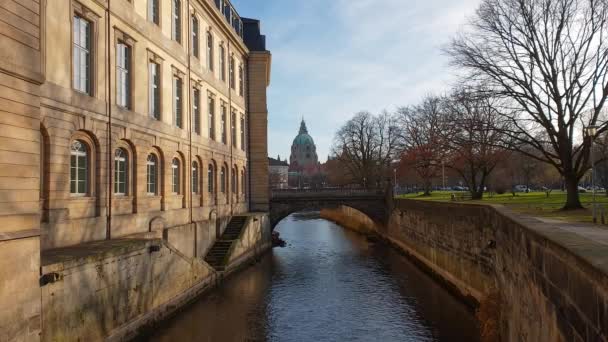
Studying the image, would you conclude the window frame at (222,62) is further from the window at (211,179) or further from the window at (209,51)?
the window at (211,179)

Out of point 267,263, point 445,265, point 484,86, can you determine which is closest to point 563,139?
point 484,86

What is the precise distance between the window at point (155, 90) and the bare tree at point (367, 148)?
127 ft

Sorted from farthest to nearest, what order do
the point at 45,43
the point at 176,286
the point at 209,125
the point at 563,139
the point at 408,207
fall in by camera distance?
the point at 408,207
the point at 209,125
the point at 563,139
the point at 176,286
the point at 45,43

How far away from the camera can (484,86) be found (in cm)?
2245

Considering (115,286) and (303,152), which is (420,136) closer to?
(115,286)

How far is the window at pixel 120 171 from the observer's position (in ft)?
58.4

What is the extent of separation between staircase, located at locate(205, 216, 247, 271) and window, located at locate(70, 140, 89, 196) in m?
9.56

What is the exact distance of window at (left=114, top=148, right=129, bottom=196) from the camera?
1780 centimetres

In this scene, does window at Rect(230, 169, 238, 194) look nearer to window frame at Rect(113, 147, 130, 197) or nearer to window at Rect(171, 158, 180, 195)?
window at Rect(171, 158, 180, 195)

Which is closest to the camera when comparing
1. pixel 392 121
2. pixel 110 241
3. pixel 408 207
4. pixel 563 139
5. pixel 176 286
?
pixel 110 241

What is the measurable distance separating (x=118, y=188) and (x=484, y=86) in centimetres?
1668

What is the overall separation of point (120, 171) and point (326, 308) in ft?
31.0

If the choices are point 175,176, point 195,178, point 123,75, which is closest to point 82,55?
point 123,75

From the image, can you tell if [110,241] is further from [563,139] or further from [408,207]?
[408,207]
